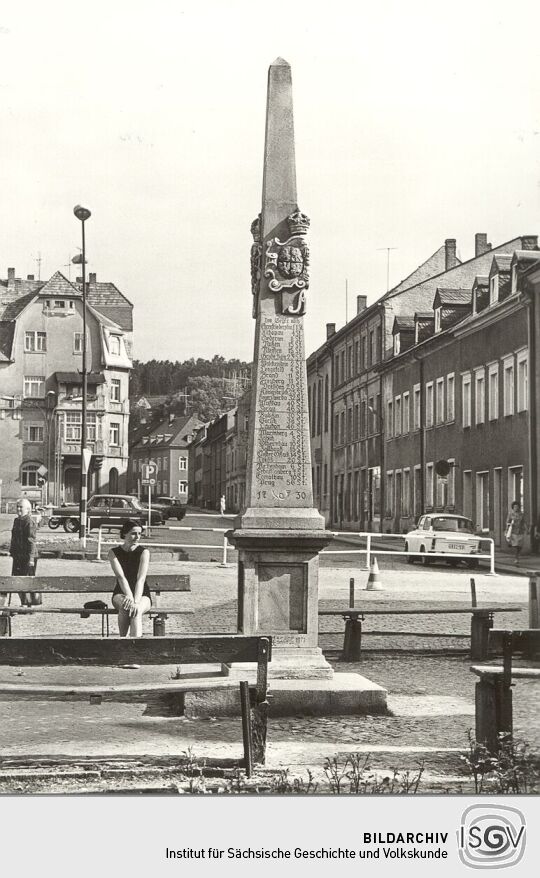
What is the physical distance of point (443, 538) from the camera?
1922 centimetres

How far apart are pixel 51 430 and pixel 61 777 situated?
376 cm

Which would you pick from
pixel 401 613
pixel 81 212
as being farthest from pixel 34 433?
pixel 401 613

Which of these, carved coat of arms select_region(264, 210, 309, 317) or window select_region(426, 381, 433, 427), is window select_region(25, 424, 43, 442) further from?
window select_region(426, 381, 433, 427)

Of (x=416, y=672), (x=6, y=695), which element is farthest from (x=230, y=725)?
(x=416, y=672)

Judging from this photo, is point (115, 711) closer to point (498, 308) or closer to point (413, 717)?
point (413, 717)

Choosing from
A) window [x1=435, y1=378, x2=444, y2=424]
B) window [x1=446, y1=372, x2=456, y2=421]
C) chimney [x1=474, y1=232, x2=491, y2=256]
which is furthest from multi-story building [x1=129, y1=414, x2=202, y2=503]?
window [x1=446, y1=372, x2=456, y2=421]

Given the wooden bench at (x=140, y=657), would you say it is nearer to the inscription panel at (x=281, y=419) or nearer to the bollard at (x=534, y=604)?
the inscription panel at (x=281, y=419)

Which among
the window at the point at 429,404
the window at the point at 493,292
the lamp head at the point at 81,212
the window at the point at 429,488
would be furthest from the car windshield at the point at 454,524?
the lamp head at the point at 81,212

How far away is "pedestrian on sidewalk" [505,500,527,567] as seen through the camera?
33.5 ft

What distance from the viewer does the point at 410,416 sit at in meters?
16.3

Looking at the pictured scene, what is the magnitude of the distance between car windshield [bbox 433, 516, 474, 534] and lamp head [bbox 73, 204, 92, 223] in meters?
7.76

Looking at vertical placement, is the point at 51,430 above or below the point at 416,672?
above

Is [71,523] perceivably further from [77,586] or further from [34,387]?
[34,387]
